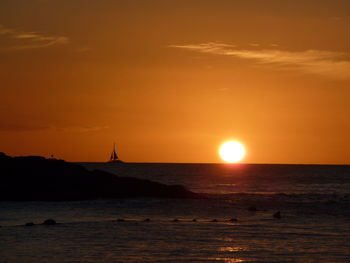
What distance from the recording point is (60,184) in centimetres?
7794

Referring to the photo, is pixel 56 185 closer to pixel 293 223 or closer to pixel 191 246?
pixel 293 223

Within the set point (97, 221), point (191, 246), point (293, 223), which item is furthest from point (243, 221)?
point (191, 246)

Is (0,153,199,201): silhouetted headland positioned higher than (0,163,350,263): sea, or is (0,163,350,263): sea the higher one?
(0,153,199,201): silhouetted headland

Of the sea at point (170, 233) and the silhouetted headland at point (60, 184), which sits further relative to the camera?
the silhouetted headland at point (60, 184)

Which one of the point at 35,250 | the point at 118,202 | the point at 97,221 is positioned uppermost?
the point at 118,202

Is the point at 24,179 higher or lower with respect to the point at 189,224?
higher

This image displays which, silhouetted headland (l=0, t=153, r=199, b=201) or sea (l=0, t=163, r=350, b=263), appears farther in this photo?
silhouetted headland (l=0, t=153, r=199, b=201)

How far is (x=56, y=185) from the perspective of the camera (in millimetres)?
77000

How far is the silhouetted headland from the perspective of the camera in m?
73.9

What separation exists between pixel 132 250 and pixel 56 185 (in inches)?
1744

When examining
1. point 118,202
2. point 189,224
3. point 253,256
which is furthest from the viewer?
point 118,202

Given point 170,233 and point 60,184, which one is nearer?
point 170,233

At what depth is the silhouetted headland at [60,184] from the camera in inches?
2908

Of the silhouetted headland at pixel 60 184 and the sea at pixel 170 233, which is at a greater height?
the silhouetted headland at pixel 60 184
